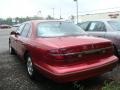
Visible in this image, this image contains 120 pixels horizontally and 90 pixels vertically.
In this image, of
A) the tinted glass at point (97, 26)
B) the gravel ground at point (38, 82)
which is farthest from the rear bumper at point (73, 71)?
the tinted glass at point (97, 26)

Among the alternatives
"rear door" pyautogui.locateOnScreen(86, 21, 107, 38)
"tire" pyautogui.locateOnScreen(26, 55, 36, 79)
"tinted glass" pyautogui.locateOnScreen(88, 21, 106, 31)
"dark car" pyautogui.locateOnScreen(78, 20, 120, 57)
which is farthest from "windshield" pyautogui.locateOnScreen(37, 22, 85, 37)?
"tinted glass" pyautogui.locateOnScreen(88, 21, 106, 31)

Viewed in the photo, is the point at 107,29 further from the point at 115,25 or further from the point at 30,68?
the point at 30,68

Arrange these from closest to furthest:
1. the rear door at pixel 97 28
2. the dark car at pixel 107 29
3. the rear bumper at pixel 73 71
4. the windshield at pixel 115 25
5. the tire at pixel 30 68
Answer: the rear bumper at pixel 73 71
the tire at pixel 30 68
the dark car at pixel 107 29
the windshield at pixel 115 25
the rear door at pixel 97 28

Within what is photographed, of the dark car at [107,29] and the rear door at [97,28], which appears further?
the rear door at [97,28]

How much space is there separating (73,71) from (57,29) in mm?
1837

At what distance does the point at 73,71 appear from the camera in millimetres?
5012

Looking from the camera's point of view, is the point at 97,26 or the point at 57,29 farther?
the point at 97,26

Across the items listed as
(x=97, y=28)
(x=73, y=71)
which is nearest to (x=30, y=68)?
(x=73, y=71)

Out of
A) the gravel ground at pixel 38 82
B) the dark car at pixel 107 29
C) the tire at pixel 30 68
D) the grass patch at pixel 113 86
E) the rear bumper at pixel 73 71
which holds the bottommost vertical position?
the gravel ground at pixel 38 82

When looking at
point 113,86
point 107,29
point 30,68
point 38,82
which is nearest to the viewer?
point 113,86

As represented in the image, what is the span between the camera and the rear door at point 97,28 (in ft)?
27.9

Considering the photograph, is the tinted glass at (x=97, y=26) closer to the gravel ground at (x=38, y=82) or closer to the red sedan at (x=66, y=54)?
the gravel ground at (x=38, y=82)

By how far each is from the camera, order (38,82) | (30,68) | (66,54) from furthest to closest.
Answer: (30,68) → (38,82) → (66,54)

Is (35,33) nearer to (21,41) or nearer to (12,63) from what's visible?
(21,41)
